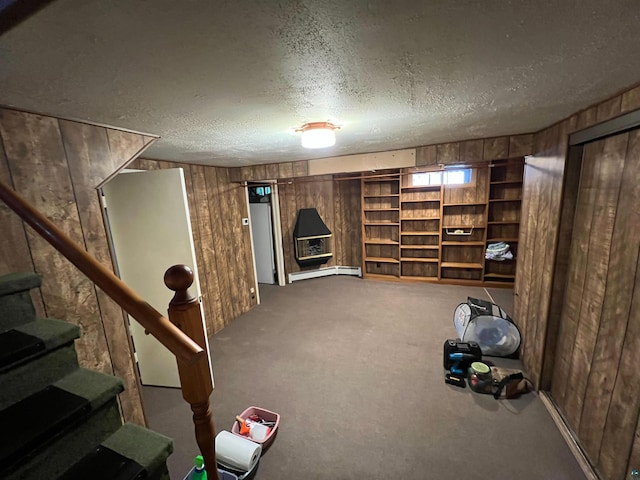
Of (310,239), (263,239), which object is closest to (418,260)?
(310,239)

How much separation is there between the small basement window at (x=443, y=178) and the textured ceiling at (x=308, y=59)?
3.30 meters

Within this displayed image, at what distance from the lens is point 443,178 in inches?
187

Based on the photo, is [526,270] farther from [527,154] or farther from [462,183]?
[462,183]

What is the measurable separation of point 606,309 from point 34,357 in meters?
2.90

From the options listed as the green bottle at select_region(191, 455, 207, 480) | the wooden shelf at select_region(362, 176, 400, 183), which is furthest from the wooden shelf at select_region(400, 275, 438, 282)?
the green bottle at select_region(191, 455, 207, 480)

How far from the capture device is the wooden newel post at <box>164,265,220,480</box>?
32.9 inches

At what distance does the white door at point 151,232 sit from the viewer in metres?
2.34

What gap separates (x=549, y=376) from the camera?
221 cm

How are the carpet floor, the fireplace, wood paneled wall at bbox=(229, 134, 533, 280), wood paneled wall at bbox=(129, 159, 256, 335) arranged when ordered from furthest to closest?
wood paneled wall at bbox=(229, 134, 533, 280) → the fireplace → wood paneled wall at bbox=(129, 159, 256, 335) → the carpet floor

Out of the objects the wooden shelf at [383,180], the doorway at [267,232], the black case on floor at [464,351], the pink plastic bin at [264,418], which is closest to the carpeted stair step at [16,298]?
the pink plastic bin at [264,418]

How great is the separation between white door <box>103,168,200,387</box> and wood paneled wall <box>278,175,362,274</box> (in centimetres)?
313

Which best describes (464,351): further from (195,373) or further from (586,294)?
(195,373)

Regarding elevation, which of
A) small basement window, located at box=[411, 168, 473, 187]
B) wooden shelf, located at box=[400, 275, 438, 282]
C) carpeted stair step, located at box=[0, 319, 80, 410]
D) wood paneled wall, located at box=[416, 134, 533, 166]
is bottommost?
wooden shelf, located at box=[400, 275, 438, 282]

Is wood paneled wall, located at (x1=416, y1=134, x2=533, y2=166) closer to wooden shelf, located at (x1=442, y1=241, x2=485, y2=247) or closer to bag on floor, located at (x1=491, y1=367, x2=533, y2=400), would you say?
bag on floor, located at (x1=491, y1=367, x2=533, y2=400)
